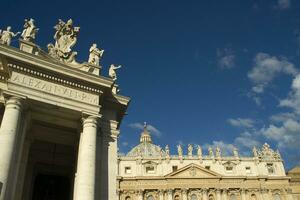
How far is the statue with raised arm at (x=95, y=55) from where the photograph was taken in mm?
16928

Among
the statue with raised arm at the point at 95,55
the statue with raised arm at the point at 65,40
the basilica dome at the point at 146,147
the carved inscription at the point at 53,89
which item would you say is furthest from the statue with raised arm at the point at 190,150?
the carved inscription at the point at 53,89

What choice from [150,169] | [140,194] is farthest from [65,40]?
[150,169]

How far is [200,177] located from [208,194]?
3.33 m

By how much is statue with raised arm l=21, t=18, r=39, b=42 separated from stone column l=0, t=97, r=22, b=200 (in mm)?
3666

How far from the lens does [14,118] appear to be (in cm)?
1246

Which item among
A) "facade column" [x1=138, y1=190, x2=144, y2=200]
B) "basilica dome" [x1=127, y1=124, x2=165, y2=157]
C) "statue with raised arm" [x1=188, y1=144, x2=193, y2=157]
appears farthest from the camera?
"basilica dome" [x1=127, y1=124, x2=165, y2=157]

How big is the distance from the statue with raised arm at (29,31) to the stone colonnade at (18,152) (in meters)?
3.62

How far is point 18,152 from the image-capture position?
42.4 feet

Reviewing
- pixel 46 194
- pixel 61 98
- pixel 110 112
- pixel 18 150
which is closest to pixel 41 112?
pixel 61 98

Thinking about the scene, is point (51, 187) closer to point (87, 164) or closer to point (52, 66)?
point (87, 164)

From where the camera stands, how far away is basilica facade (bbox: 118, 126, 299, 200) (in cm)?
5984

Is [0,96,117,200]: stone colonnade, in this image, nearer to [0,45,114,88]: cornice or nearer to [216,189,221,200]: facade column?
[0,45,114,88]: cornice

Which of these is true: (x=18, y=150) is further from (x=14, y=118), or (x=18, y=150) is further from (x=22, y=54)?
(x=22, y=54)

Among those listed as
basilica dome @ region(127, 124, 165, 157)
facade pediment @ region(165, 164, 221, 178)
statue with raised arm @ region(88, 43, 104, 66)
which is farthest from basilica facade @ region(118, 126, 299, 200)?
Answer: statue with raised arm @ region(88, 43, 104, 66)
